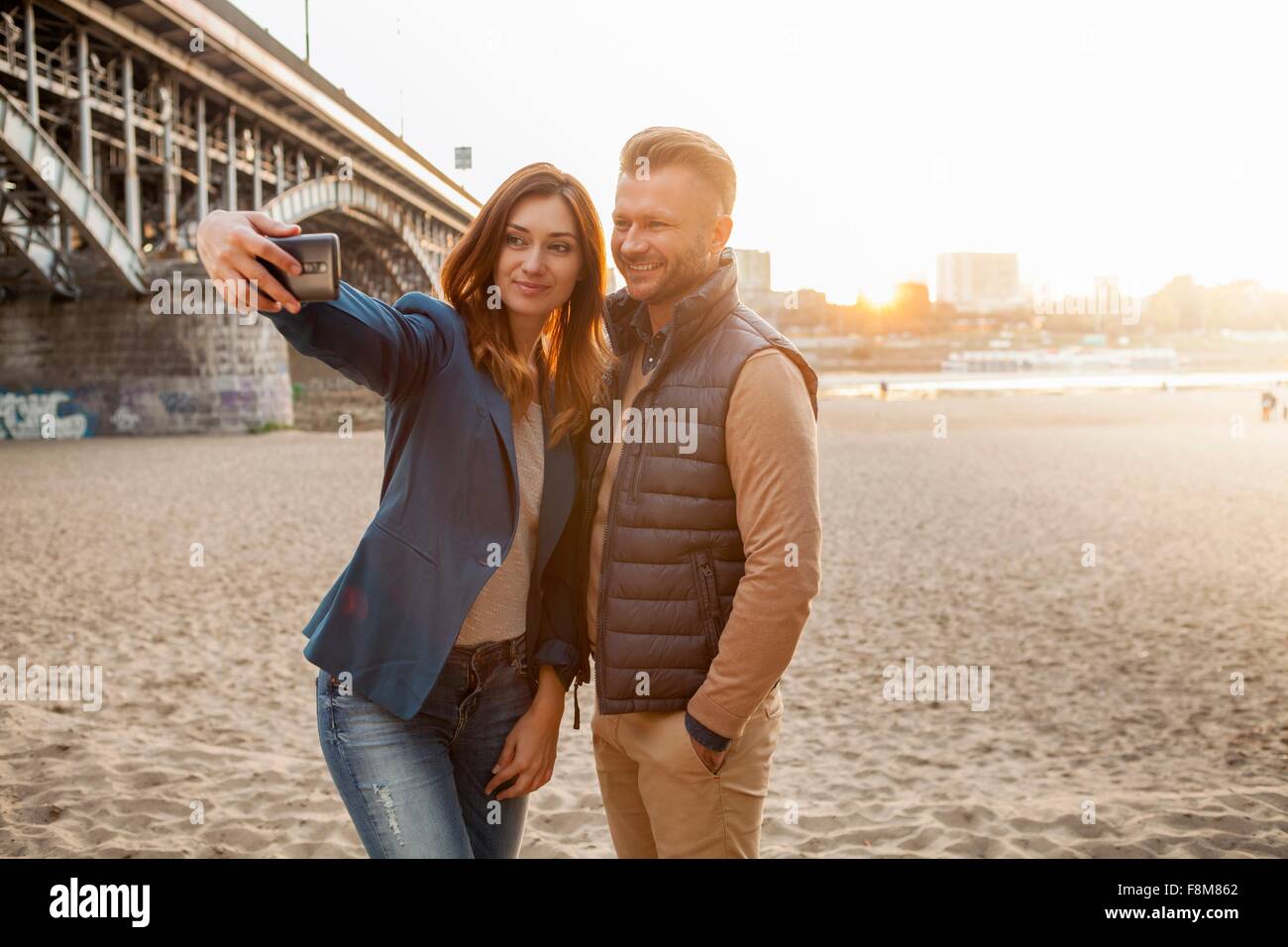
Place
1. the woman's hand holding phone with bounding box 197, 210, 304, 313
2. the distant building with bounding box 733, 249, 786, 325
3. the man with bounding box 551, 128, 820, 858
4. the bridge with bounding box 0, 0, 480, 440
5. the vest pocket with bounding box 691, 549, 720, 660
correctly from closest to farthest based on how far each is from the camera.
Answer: the woman's hand holding phone with bounding box 197, 210, 304, 313, the man with bounding box 551, 128, 820, 858, the vest pocket with bounding box 691, 549, 720, 660, the distant building with bounding box 733, 249, 786, 325, the bridge with bounding box 0, 0, 480, 440

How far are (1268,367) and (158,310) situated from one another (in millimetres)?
122376

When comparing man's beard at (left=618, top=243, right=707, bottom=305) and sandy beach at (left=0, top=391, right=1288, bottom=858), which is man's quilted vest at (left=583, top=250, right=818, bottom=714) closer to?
man's beard at (left=618, top=243, right=707, bottom=305)

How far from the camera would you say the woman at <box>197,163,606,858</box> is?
2.34 m

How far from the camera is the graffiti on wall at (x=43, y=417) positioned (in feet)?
101

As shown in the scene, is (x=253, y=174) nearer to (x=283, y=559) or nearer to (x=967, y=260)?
(x=283, y=559)

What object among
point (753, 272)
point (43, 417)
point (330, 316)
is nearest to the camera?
point (330, 316)

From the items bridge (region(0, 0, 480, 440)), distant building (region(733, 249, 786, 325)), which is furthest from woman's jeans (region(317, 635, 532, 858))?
bridge (region(0, 0, 480, 440))

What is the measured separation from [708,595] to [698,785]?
47 cm

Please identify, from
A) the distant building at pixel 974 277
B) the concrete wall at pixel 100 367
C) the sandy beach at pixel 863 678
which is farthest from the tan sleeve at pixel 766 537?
the distant building at pixel 974 277

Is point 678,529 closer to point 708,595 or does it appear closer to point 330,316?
point 708,595

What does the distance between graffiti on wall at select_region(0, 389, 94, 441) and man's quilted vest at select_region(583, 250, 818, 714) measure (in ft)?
107

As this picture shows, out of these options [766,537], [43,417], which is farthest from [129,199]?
[766,537]

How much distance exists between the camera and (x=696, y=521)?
2.55m
